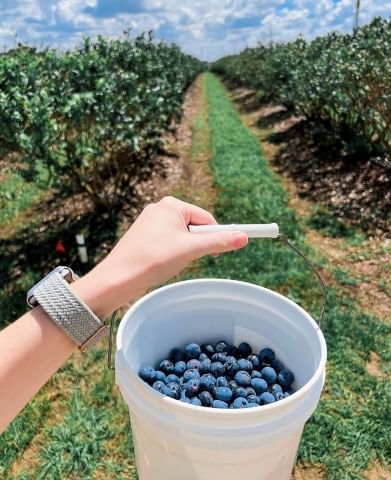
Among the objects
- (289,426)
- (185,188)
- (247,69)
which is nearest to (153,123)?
(185,188)

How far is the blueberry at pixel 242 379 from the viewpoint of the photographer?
1.52 meters

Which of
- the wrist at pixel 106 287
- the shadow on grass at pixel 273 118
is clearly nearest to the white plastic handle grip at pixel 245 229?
the wrist at pixel 106 287

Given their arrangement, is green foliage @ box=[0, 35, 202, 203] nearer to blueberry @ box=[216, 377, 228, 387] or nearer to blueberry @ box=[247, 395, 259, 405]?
blueberry @ box=[216, 377, 228, 387]

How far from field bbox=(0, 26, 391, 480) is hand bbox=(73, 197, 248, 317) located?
5.83 ft

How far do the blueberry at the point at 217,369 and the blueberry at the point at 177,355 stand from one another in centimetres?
18

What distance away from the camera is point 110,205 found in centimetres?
599

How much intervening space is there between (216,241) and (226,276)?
3.06 meters

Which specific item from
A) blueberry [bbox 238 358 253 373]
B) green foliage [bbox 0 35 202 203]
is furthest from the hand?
green foliage [bbox 0 35 202 203]

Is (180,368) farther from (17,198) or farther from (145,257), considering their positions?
(17,198)

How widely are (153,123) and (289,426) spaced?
656 cm

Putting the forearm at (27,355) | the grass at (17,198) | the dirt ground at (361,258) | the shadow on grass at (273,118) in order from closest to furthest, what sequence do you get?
the forearm at (27,355)
the dirt ground at (361,258)
the grass at (17,198)
the shadow on grass at (273,118)

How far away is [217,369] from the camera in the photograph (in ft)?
5.19

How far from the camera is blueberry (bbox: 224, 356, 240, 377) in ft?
5.25

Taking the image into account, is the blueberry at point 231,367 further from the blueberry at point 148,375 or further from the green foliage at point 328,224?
the green foliage at point 328,224
